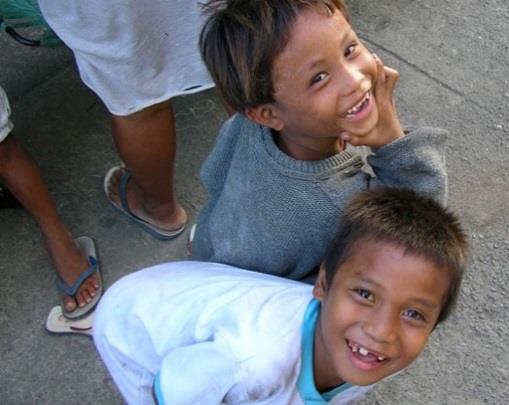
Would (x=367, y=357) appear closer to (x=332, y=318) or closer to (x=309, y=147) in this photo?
(x=332, y=318)

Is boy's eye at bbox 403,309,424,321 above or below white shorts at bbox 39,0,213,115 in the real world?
below

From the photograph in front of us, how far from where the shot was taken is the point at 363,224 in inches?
64.6

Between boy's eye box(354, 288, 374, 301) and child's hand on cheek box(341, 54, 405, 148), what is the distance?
323mm

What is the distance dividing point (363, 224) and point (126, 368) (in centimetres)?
70

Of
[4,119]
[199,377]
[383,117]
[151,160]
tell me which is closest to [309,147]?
[383,117]

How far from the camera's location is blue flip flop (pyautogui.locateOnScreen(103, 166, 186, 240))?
2.89m

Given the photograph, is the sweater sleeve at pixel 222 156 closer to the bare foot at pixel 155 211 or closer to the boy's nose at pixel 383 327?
the boy's nose at pixel 383 327

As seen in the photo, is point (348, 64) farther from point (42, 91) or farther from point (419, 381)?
point (42, 91)

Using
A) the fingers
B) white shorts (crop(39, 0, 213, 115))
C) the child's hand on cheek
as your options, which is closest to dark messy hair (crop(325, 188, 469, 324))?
the child's hand on cheek

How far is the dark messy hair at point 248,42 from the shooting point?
5.38 ft

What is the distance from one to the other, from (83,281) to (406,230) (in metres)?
1.45

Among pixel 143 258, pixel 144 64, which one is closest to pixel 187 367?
pixel 144 64

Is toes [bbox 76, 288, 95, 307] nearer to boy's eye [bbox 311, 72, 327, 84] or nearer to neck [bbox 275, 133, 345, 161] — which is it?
neck [bbox 275, 133, 345, 161]

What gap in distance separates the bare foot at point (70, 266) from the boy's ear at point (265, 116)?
3.90 ft
